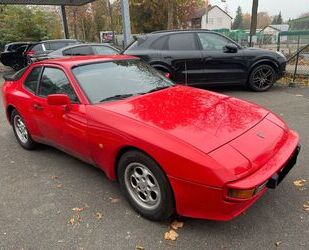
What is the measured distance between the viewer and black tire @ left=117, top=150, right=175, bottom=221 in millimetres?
3020

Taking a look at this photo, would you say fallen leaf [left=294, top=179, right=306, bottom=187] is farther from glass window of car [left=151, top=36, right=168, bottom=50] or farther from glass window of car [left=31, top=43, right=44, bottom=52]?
glass window of car [left=31, top=43, right=44, bottom=52]

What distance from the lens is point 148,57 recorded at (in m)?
8.78

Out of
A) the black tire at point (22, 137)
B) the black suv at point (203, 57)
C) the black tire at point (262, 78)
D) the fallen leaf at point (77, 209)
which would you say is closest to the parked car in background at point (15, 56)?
the black suv at point (203, 57)

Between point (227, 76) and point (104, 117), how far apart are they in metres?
5.97

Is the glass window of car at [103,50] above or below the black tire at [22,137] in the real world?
above

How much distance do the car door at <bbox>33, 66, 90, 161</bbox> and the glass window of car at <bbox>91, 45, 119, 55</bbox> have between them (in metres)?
7.43

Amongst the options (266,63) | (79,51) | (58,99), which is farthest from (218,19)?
(58,99)

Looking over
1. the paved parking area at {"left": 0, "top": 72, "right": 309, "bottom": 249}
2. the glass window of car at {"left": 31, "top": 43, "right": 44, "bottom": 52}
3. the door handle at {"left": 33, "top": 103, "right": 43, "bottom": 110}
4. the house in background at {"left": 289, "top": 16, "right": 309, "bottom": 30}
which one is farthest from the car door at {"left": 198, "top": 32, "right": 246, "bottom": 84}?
the house in background at {"left": 289, "top": 16, "right": 309, "bottom": 30}

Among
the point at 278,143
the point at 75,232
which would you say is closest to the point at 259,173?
the point at 278,143

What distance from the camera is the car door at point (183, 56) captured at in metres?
8.77

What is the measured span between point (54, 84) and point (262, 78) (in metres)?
6.21

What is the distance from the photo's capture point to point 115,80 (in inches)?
165

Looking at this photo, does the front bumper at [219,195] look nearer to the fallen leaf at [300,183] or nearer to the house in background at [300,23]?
the fallen leaf at [300,183]

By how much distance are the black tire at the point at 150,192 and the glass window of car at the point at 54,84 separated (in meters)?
1.08
